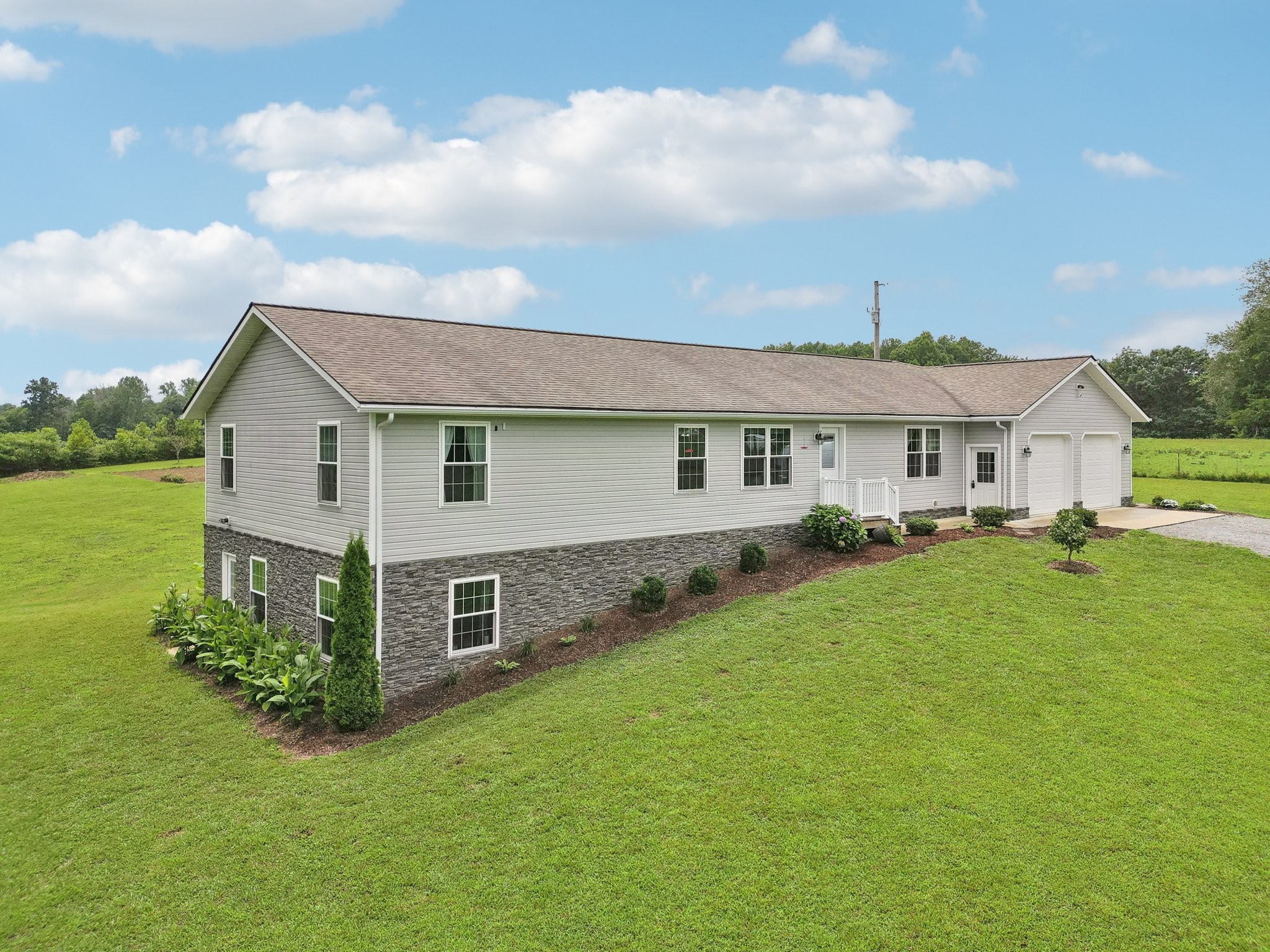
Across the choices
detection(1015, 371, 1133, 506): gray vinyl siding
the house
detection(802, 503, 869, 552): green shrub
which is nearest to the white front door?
the house

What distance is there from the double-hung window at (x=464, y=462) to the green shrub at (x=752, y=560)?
21.9 feet

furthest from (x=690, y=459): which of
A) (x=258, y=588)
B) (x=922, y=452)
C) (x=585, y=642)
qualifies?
(x=258, y=588)

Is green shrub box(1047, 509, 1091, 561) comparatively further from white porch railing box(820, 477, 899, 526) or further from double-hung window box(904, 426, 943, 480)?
double-hung window box(904, 426, 943, 480)

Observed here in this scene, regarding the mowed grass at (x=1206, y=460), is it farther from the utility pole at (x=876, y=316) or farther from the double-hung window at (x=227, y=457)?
the double-hung window at (x=227, y=457)

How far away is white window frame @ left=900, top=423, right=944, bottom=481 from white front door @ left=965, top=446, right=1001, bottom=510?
1.18 meters

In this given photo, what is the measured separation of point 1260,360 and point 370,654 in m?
52.8

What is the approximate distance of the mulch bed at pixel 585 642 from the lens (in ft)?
40.5

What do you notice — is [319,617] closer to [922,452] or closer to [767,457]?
[767,457]

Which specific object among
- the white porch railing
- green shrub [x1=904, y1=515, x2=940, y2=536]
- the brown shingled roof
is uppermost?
the brown shingled roof

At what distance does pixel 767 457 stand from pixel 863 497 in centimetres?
315

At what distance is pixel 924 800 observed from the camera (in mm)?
8828

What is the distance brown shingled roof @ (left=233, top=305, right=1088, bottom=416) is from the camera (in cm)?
1388

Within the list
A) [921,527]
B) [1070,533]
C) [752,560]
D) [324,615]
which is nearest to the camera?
[324,615]

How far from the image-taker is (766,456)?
728 inches
